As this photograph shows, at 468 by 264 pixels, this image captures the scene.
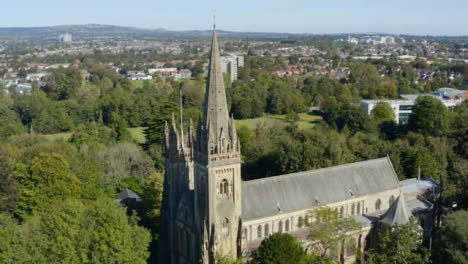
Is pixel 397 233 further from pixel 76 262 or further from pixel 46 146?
pixel 46 146

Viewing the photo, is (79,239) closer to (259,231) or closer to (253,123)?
(259,231)

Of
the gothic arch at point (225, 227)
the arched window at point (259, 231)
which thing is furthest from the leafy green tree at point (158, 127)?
the gothic arch at point (225, 227)

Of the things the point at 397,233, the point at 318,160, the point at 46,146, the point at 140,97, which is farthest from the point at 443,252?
the point at 140,97

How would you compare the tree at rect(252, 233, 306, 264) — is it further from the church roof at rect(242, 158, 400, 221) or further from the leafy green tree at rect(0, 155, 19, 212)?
the leafy green tree at rect(0, 155, 19, 212)

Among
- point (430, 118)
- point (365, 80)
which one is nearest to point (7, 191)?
point (430, 118)

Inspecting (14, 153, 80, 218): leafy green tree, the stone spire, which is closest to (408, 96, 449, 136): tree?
the stone spire

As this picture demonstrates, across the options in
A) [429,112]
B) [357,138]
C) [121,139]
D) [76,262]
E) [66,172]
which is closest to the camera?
[76,262]
